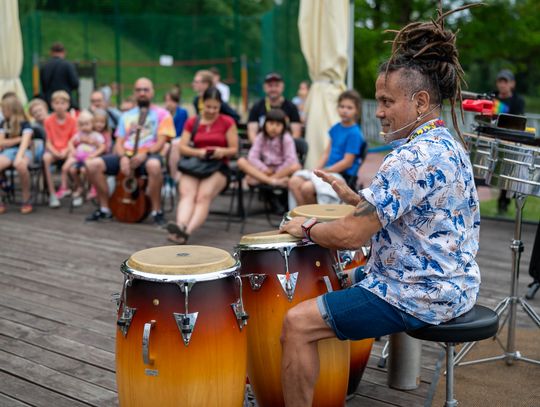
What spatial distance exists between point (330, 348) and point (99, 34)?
1667cm

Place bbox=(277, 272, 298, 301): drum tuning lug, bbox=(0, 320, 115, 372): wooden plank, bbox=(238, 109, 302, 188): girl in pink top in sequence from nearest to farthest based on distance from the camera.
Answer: bbox=(277, 272, 298, 301): drum tuning lug, bbox=(0, 320, 115, 372): wooden plank, bbox=(238, 109, 302, 188): girl in pink top

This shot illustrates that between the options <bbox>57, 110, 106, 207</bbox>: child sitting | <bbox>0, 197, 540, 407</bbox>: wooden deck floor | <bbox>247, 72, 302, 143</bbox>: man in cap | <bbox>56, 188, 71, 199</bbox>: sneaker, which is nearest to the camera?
<bbox>0, 197, 540, 407</bbox>: wooden deck floor

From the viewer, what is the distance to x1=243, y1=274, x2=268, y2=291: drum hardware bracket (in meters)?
2.84

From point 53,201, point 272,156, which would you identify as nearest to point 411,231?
point 272,156

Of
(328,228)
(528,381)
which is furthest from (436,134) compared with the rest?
(528,381)

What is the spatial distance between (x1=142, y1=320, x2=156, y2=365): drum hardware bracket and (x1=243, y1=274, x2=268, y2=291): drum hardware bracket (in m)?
0.51

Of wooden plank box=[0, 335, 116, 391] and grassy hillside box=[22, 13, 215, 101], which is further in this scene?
grassy hillside box=[22, 13, 215, 101]

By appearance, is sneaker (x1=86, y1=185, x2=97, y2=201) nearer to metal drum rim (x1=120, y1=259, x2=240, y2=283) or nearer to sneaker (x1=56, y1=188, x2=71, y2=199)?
sneaker (x1=56, y1=188, x2=71, y2=199)

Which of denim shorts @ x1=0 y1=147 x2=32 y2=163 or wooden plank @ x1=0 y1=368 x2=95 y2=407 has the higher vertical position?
denim shorts @ x1=0 y1=147 x2=32 y2=163

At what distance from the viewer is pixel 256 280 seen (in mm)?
2848

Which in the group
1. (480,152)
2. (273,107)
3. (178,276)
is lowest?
(178,276)

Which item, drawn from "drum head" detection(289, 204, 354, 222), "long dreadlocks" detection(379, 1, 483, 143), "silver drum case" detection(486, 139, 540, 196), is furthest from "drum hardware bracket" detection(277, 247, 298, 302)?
"silver drum case" detection(486, 139, 540, 196)

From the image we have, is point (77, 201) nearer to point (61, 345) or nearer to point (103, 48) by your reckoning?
point (61, 345)

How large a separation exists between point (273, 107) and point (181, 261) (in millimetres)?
5284
